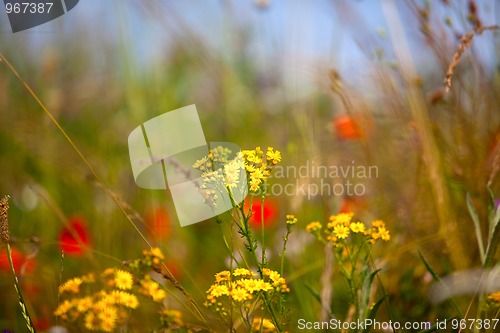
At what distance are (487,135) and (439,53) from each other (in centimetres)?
23

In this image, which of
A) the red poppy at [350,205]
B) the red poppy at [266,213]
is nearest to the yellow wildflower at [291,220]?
the red poppy at [350,205]

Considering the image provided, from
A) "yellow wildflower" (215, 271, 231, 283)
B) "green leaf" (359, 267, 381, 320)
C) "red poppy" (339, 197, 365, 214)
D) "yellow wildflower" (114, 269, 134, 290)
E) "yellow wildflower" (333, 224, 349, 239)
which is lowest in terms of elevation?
"green leaf" (359, 267, 381, 320)

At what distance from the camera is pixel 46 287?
1.12 meters

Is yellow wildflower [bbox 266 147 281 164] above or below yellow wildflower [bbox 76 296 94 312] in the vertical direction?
above

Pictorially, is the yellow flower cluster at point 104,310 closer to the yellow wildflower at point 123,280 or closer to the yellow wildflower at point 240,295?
the yellow wildflower at point 123,280

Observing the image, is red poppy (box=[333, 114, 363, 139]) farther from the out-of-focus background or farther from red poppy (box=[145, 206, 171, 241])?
red poppy (box=[145, 206, 171, 241])

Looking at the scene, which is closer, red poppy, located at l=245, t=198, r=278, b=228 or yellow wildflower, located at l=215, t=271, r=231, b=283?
yellow wildflower, located at l=215, t=271, r=231, b=283

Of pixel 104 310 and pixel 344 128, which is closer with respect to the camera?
pixel 104 310

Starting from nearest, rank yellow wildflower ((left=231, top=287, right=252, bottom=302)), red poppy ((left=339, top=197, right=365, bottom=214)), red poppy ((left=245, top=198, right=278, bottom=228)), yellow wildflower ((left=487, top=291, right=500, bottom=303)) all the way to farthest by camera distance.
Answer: yellow wildflower ((left=231, top=287, right=252, bottom=302)), yellow wildflower ((left=487, top=291, right=500, bottom=303)), red poppy ((left=339, top=197, right=365, bottom=214)), red poppy ((left=245, top=198, right=278, bottom=228))

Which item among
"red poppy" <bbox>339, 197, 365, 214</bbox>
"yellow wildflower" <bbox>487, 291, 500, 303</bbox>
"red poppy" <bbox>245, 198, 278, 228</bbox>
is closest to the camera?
"yellow wildflower" <bbox>487, 291, 500, 303</bbox>

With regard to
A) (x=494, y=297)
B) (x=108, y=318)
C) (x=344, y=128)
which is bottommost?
(x=494, y=297)

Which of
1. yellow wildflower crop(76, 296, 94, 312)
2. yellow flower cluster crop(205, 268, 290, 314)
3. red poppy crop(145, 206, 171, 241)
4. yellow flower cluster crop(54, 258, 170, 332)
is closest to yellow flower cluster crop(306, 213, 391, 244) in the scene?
yellow flower cluster crop(205, 268, 290, 314)

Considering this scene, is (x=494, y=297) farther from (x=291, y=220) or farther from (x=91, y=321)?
(x=91, y=321)

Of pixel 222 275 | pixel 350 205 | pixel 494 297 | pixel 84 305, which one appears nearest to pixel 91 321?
pixel 84 305
